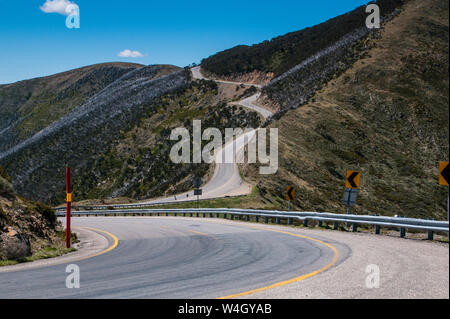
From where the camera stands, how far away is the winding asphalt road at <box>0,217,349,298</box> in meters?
7.38

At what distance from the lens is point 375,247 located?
12.1 meters

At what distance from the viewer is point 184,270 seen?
30.9ft

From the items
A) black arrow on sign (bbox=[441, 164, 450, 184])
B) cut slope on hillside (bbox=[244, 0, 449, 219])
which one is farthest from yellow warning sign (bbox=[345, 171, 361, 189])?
black arrow on sign (bbox=[441, 164, 450, 184])

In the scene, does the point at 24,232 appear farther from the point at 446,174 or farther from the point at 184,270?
the point at 446,174

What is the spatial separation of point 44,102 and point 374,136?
179018 millimetres

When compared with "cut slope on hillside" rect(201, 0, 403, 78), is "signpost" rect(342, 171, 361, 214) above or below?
below

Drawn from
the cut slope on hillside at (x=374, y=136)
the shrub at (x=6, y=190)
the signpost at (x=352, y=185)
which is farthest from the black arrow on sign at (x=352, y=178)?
the shrub at (x=6, y=190)

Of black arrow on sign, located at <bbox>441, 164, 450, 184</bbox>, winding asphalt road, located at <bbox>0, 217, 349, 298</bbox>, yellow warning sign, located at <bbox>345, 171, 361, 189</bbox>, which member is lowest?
winding asphalt road, located at <bbox>0, 217, 349, 298</bbox>

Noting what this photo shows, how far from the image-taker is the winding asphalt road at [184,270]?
24.2ft

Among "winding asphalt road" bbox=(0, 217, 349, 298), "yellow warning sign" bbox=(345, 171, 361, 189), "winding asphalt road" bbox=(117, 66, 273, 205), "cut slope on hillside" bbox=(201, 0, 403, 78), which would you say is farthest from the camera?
"cut slope on hillside" bbox=(201, 0, 403, 78)

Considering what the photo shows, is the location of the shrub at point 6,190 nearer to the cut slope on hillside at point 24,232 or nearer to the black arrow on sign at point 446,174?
the cut slope on hillside at point 24,232

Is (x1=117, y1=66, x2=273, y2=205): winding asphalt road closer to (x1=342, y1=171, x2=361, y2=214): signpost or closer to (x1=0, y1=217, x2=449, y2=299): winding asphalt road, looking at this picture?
(x1=342, y1=171, x2=361, y2=214): signpost

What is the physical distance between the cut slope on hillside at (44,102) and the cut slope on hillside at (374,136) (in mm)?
119757

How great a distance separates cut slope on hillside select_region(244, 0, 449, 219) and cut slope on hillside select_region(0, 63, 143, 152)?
11976cm
